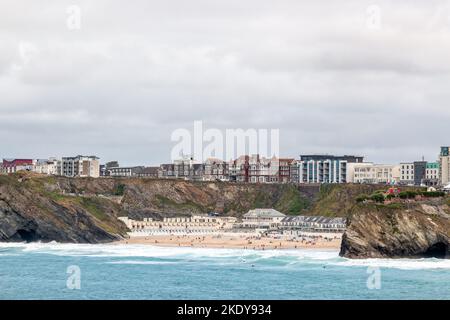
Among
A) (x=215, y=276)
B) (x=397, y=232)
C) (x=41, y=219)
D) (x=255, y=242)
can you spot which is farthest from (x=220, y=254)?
(x=41, y=219)

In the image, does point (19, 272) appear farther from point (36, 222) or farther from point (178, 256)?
point (36, 222)

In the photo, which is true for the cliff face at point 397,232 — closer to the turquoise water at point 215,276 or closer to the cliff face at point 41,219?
the turquoise water at point 215,276

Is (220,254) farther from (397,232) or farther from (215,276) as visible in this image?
(215,276)

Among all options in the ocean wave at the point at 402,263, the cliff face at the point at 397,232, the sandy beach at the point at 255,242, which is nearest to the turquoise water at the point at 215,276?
the ocean wave at the point at 402,263

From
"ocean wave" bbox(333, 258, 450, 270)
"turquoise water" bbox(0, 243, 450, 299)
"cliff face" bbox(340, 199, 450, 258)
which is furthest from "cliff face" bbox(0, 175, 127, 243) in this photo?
"ocean wave" bbox(333, 258, 450, 270)

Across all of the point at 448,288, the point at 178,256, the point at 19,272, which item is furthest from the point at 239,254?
the point at 448,288

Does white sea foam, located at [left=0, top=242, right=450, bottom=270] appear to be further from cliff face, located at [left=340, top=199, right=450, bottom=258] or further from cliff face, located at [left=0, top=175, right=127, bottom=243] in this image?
cliff face, located at [left=0, top=175, right=127, bottom=243]
